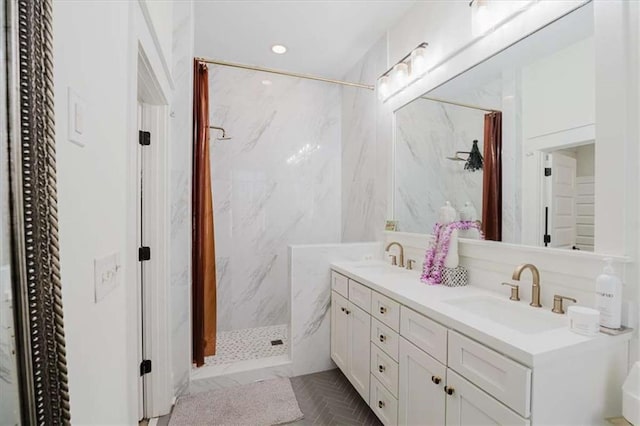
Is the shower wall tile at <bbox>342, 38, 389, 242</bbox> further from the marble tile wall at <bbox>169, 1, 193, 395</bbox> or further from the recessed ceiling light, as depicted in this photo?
the marble tile wall at <bbox>169, 1, 193, 395</bbox>

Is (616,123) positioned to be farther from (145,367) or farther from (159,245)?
(145,367)

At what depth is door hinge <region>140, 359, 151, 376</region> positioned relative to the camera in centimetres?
183

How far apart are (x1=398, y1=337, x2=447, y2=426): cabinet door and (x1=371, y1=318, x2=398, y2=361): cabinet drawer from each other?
0.06 m

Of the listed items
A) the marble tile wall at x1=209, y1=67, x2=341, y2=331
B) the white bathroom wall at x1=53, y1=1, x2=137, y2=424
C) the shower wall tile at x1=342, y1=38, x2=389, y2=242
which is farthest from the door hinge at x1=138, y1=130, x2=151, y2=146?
the shower wall tile at x1=342, y1=38, x2=389, y2=242

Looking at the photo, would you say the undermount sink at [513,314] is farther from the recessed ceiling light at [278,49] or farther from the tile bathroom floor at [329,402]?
the recessed ceiling light at [278,49]

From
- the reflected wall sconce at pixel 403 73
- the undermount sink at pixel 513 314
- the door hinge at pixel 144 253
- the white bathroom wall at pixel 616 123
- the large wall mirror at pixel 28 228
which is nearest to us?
the large wall mirror at pixel 28 228

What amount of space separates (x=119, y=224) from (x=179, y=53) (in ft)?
5.32

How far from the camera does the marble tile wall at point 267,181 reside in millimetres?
3164

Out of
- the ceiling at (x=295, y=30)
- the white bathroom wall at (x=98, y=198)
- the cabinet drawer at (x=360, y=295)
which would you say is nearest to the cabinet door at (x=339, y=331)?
the cabinet drawer at (x=360, y=295)

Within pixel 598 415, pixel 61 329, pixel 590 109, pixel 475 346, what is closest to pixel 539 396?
pixel 475 346

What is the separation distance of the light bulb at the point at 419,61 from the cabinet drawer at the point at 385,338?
175 cm

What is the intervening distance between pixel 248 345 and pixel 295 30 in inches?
112

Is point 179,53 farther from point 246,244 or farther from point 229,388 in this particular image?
point 229,388

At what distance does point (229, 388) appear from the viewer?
7.19 feet
